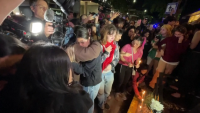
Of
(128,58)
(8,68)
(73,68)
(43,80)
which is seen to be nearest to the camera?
(43,80)

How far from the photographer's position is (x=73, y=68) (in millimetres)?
1660

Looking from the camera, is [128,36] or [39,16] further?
[128,36]

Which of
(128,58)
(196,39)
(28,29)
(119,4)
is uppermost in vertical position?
(119,4)

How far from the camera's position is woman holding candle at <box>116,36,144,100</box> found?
2.74 meters

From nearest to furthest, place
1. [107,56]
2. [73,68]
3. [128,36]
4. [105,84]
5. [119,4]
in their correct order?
[73,68] < [107,56] < [105,84] < [128,36] < [119,4]

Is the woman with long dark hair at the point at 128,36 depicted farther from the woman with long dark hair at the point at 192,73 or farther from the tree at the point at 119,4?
the tree at the point at 119,4

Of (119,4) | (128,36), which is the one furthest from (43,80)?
(119,4)

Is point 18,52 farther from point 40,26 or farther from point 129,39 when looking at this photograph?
point 129,39

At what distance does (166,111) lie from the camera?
7.73 feet

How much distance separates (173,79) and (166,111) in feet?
2.88

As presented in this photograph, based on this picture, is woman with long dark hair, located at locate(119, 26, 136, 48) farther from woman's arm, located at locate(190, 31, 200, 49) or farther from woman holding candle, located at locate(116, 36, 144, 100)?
woman's arm, located at locate(190, 31, 200, 49)

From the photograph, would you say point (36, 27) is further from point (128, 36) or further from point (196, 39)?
point (196, 39)

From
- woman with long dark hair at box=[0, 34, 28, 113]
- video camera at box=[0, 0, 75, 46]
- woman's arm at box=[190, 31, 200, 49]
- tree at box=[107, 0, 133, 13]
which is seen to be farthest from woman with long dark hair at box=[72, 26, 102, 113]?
tree at box=[107, 0, 133, 13]

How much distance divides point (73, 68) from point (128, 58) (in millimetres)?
1643
